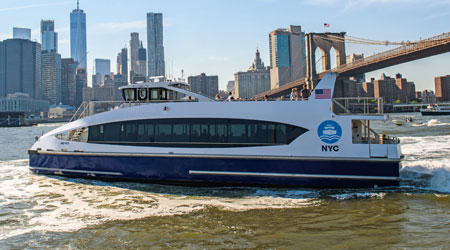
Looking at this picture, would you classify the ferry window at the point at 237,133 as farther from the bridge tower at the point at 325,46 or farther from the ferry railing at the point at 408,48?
the bridge tower at the point at 325,46

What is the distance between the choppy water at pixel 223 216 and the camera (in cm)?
676

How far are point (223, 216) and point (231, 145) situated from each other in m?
2.58

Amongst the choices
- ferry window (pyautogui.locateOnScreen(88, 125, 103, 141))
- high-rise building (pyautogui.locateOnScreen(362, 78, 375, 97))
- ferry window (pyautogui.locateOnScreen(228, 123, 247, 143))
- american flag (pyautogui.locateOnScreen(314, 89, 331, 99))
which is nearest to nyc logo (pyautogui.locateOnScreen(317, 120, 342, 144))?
american flag (pyautogui.locateOnScreen(314, 89, 331, 99))

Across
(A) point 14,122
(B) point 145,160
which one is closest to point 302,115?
(B) point 145,160

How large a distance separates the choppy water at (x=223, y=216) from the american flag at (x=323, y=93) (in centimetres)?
237

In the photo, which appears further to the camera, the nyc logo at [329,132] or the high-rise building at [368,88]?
the high-rise building at [368,88]

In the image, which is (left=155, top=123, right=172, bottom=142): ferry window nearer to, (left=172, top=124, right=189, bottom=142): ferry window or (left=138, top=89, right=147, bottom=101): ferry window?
(left=172, top=124, right=189, bottom=142): ferry window

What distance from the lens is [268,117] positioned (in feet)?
33.3

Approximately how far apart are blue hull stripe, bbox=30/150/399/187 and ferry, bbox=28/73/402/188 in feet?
0.08

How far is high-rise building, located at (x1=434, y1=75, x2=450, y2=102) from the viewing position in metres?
140

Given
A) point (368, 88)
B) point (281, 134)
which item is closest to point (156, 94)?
point (281, 134)

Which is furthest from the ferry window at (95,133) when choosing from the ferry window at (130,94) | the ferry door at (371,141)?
the ferry door at (371,141)

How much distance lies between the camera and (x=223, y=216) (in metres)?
8.12

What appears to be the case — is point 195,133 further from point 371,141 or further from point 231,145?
point 371,141
